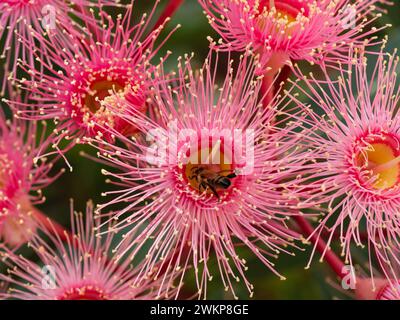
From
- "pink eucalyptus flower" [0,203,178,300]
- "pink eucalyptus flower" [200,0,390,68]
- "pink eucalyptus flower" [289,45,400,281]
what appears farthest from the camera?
"pink eucalyptus flower" [0,203,178,300]

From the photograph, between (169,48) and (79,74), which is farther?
(169,48)

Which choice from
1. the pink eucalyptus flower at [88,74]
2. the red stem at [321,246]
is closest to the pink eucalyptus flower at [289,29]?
the pink eucalyptus flower at [88,74]

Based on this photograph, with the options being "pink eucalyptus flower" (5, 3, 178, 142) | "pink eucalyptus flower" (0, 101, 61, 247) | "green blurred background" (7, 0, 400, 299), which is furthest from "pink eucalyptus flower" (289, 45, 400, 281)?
"pink eucalyptus flower" (0, 101, 61, 247)

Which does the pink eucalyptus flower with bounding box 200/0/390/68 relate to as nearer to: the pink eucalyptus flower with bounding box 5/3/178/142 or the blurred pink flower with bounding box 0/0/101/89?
the pink eucalyptus flower with bounding box 5/3/178/142

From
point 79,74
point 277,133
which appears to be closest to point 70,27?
point 79,74

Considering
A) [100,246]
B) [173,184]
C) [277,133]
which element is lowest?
[100,246]

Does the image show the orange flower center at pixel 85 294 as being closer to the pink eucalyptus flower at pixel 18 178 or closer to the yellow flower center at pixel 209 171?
the pink eucalyptus flower at pixel 18 178

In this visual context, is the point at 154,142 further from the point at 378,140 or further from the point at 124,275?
the point at 378,140
